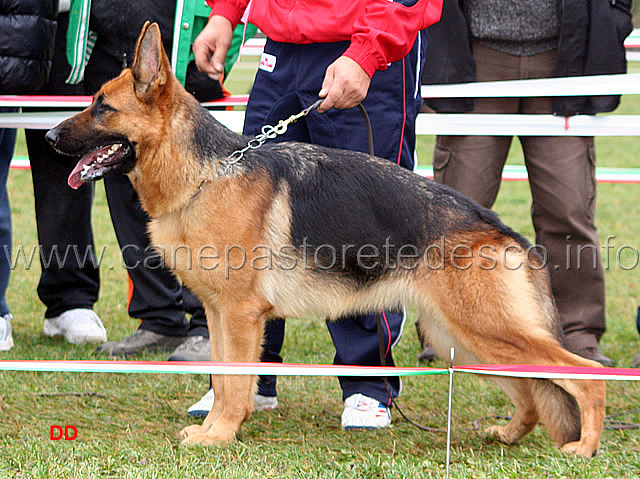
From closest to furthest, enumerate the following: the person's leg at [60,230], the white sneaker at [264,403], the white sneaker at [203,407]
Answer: the white sneaker at [203,407]
the white sneaker at [264,403]
the person's leg at [60,230]

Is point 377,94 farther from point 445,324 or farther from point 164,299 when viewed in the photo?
point 164,299

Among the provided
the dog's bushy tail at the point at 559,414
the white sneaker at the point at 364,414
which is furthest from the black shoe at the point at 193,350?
the dog's bushy tail at the point at 559,414

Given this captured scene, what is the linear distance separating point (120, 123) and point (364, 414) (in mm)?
1694

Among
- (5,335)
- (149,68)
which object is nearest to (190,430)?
(149,68)

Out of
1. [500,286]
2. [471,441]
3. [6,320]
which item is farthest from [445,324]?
[6,320]

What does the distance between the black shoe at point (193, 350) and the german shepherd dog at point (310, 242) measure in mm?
1120

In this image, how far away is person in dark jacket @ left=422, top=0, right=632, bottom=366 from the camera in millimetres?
4430

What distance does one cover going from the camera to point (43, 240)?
4.91m

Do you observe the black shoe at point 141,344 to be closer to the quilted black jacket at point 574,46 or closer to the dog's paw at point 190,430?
the dog's paw at point 190,430

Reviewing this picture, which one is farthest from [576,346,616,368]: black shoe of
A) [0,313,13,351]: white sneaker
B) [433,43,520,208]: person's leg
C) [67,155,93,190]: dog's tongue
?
[0,313,13,351]: white sneaker

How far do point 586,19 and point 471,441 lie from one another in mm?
2463

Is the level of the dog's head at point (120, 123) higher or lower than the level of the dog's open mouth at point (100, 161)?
higher

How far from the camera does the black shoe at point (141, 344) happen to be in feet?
15.2

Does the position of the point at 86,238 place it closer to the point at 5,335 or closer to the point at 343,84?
the point at 5,335
